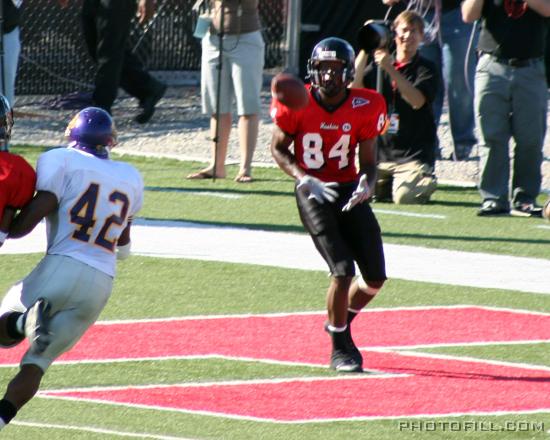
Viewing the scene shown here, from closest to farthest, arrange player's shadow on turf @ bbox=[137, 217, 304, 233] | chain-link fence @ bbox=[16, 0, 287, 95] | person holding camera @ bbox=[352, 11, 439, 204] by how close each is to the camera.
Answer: player's shadow on turf @ bbox=[137, 217, 304, 233] → person holding camera @ bbox=[352, 11, 439, 204] → chain-link fence @ bbox=[16, 0, 287, 95]

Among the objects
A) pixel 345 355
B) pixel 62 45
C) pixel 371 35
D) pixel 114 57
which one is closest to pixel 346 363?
pixel 345 355

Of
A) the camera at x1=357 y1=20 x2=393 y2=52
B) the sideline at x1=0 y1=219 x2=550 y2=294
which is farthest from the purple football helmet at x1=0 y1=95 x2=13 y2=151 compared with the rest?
the camera at x1=357 y1=20 x2=393 y2=52

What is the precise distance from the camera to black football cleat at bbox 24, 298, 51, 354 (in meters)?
6.18

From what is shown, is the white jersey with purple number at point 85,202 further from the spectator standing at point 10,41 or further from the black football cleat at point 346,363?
the spectator standing at point 10,41

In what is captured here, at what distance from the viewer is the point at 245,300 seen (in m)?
8.97

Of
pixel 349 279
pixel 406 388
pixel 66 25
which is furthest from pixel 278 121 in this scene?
pixel 66 25

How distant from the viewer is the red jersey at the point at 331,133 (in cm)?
775

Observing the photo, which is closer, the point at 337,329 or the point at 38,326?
the point at 38,326

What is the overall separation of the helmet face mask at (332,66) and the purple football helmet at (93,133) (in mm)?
1494

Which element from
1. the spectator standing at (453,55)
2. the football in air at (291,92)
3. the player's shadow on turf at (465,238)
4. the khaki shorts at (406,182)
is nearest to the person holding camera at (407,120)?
the khaki shorts at (406,182)

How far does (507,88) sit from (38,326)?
Result: 6123 millimetres

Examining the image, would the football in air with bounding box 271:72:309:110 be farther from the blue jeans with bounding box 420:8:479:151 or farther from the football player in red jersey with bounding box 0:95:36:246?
the blue jeans with bounding box 420:8:479:151

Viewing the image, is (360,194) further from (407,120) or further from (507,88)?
(407,120)

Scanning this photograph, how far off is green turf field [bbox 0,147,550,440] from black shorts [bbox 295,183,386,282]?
60 centimetres
